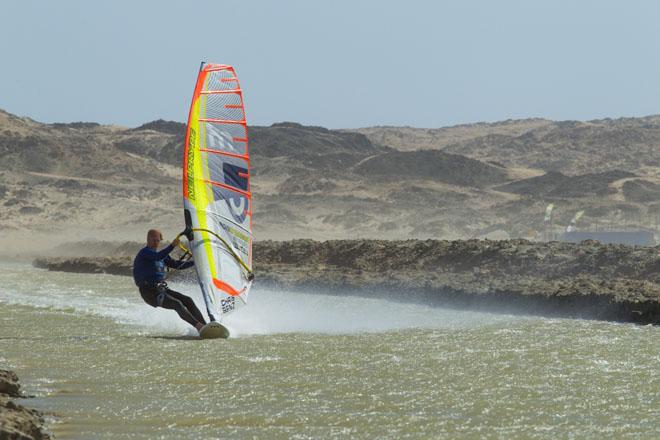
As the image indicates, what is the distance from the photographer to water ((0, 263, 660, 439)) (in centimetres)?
762

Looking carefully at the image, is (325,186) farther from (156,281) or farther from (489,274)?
(156,281)

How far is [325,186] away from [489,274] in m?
41.3

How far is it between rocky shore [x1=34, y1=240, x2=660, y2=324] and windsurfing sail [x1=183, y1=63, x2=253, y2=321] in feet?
15.8

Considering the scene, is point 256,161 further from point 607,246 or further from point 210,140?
point 210,140

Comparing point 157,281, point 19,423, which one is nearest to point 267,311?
point 157,281

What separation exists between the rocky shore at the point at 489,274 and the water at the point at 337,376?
3.34 feet

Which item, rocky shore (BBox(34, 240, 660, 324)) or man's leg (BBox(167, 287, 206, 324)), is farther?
rocky shore (BBox(34, 240, 660, 324))

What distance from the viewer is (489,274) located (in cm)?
2047

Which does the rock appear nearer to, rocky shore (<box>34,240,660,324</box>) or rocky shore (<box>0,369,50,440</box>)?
rocky shore (<box>0,369,50,440</box>)

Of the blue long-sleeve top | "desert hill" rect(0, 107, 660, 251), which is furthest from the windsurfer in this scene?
"desert hill" rect(0, 107, 660, 251)

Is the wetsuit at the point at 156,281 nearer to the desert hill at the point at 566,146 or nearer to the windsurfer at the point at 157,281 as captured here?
the windsurfer at the point at 157,281

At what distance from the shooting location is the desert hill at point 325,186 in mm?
48438

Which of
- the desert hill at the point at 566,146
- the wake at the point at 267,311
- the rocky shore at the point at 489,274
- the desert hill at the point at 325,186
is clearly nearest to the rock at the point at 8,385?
the wake at the point at 267,311

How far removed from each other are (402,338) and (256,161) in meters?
61.9
